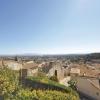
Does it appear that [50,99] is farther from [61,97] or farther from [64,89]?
[64,89]

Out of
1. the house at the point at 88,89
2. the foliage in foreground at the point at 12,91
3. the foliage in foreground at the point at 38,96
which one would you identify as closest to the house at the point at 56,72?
the house at the point at 88,89

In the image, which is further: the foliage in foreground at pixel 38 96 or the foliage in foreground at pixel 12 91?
the foliage in foreground at pixel 38 96

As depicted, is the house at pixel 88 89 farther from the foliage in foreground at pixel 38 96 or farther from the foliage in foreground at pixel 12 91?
the foliage in foreground at pixel 12 91

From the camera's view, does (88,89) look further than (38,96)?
Yes

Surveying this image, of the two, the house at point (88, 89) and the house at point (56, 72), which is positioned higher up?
the house at point (56, 72)

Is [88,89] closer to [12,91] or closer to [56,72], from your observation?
[56,72]

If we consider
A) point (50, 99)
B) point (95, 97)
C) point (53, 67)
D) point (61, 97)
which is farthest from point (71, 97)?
point (53, 67)

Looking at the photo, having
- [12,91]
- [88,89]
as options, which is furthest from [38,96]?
[88,89]

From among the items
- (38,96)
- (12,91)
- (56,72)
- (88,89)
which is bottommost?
(88,89)

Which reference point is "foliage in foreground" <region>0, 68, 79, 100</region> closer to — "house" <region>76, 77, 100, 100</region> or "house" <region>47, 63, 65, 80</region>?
"house" <region>76, 77, 100, 100</region>

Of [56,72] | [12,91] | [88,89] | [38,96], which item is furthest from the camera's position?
[56,72]

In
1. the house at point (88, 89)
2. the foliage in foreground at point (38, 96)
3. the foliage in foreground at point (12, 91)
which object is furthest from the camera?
the house at point (88, 89)

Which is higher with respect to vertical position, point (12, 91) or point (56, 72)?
point (12, 91)

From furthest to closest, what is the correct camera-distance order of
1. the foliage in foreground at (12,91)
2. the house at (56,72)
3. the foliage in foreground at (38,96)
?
the house at (56,72) < the foliage in foreground at (38,96) < the foliage in foreground at (12,91)
